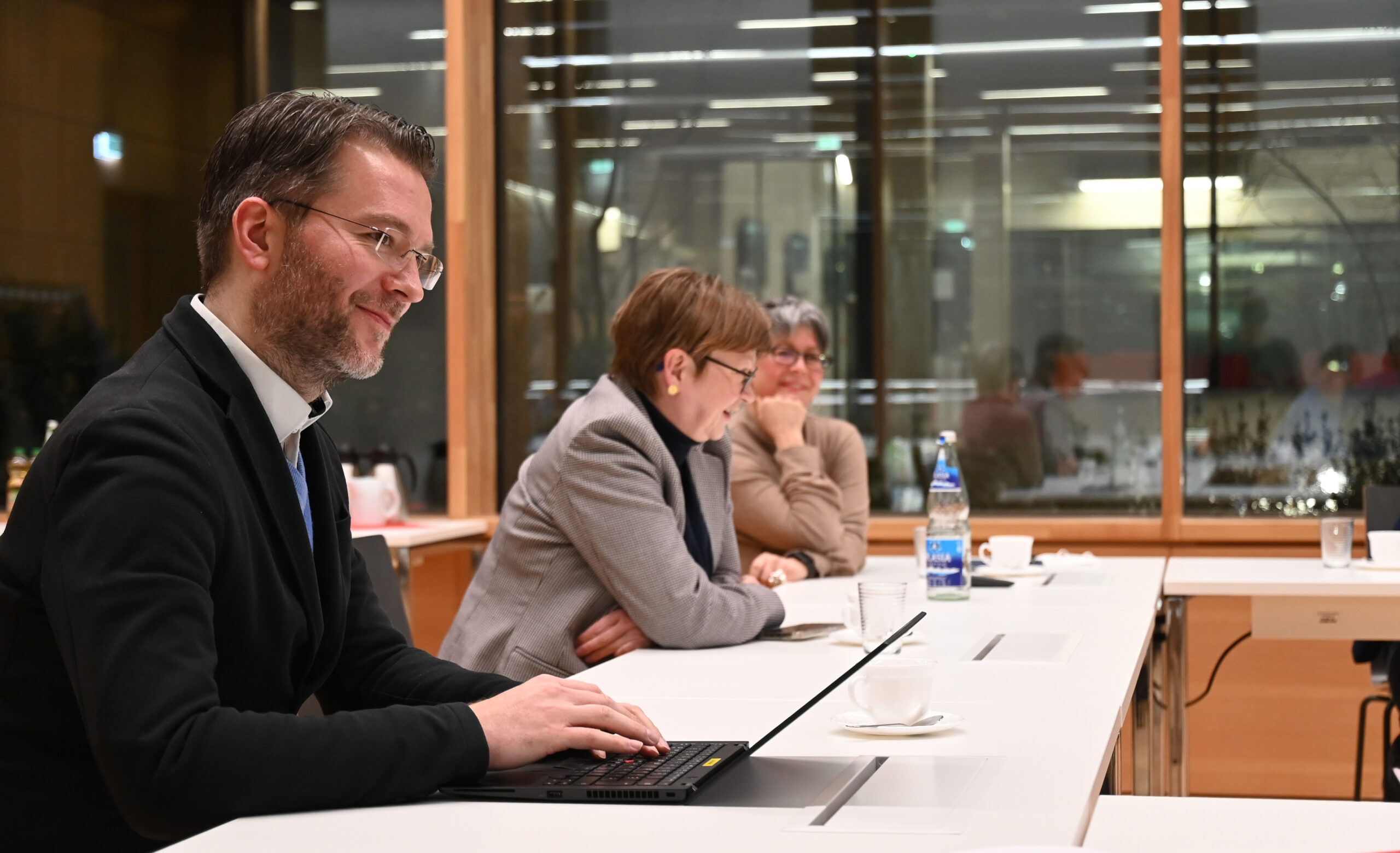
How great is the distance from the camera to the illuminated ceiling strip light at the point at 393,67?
521cm

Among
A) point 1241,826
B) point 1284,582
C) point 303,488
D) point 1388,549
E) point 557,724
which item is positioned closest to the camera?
point 1241,826

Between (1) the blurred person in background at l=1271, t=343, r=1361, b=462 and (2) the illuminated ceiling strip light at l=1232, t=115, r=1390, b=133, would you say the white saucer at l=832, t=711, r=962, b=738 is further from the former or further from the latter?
(2) the illuminated ceiling strip light at l=1232, t=115, r=1390, b=133

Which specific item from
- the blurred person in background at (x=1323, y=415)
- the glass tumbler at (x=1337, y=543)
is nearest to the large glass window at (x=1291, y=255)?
the blurred person in background at (x=1323, y=415)

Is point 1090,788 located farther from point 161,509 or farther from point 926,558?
point 926,558

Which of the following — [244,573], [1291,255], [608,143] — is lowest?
[244,573]

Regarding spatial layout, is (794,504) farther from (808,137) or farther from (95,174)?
(95,174)

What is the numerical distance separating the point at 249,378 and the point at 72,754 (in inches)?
14.7

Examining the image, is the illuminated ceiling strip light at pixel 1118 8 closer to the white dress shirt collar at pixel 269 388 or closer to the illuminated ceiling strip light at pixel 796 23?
the illuminated ceiling strip light at pixel 796 23

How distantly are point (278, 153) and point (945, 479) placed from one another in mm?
1788

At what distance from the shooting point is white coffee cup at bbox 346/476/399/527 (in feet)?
14.9

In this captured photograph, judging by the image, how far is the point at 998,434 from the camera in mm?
4812

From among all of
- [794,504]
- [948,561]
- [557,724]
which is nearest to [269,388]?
[557,724]

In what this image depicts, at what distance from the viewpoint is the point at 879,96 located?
4.93 metres

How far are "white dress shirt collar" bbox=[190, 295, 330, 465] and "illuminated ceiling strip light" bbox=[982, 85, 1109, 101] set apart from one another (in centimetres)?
390
